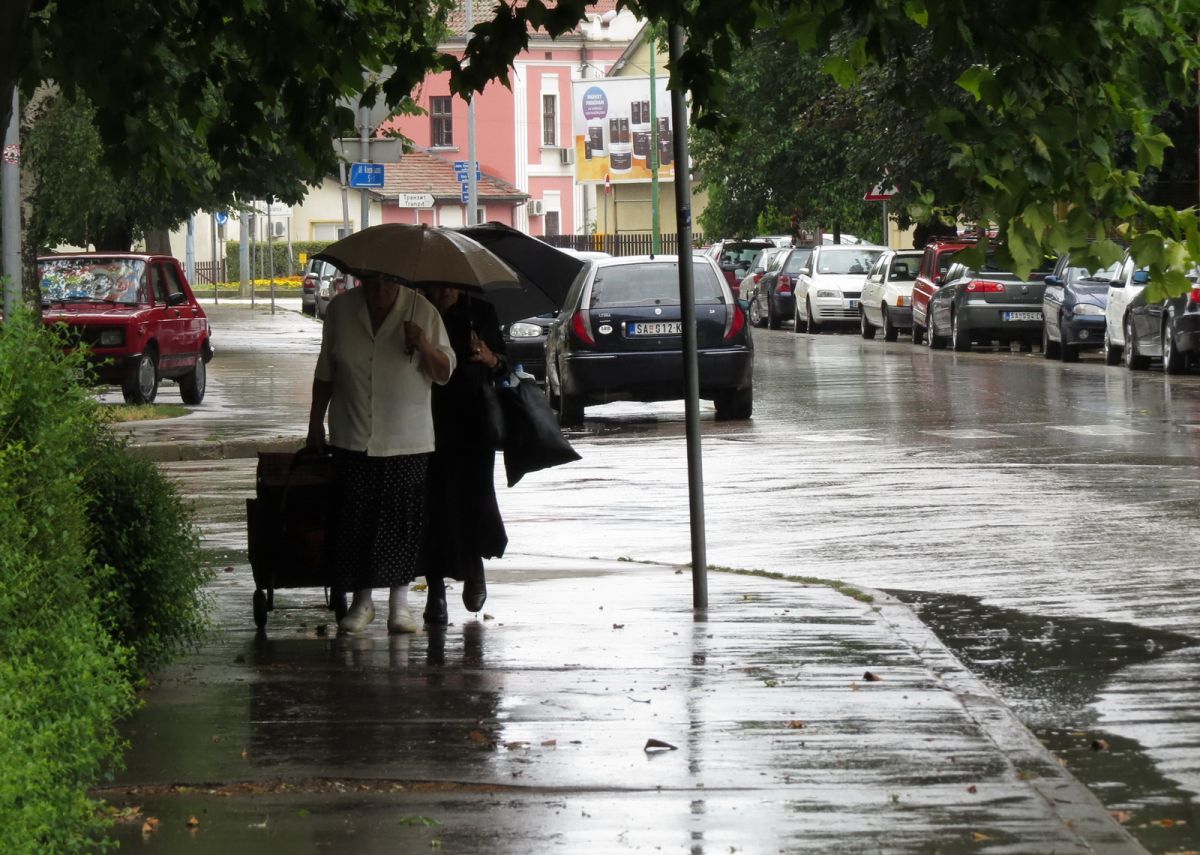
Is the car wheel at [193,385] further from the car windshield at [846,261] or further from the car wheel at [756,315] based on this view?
the car wheel at [756,315]

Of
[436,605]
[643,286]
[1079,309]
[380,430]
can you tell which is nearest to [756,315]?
[1079,309]

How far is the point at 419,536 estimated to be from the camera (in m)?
9.57

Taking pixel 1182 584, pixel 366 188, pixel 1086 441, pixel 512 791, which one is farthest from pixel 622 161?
pixel 512 791

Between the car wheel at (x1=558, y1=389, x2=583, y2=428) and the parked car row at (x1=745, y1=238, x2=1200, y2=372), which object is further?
the parked car row at (x1=745, y1=238, x2=1200, y2=372)

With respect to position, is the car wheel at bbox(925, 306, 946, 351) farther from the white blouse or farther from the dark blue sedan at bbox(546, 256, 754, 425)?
the white blouse

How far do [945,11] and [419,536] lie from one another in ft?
10.6

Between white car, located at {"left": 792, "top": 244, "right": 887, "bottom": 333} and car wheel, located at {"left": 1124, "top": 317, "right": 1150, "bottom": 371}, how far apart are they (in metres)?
16.5

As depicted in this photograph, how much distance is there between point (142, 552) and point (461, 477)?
2.21m

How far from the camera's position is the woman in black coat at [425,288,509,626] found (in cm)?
987

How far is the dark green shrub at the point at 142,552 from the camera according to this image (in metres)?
7.87

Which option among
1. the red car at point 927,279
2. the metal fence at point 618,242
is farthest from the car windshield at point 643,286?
the metal fence at point 618,242

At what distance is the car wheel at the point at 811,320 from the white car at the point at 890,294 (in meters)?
3.03

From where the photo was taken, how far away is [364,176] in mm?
25266

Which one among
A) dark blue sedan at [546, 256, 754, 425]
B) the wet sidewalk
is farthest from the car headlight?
the wet sidewalk
